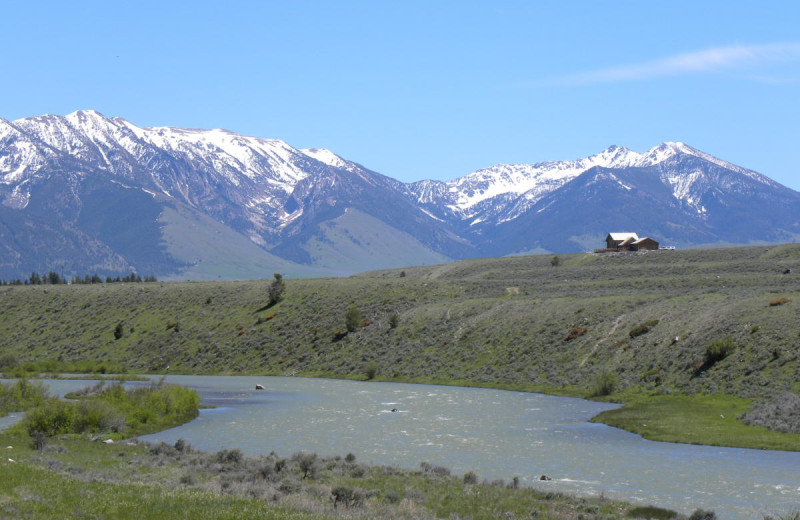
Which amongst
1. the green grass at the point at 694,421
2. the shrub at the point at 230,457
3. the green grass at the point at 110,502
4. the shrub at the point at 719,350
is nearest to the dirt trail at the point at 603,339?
the green grass at the point at 694,421

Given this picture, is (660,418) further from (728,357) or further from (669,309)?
(669,309)

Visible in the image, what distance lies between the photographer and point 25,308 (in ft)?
483

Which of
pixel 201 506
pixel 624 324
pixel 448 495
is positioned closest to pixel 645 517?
pixel 448 495

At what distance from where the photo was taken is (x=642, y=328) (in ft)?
285

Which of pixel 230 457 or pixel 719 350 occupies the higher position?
pixel 719 350

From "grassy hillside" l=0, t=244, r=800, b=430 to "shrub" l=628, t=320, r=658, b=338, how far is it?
0.46ft

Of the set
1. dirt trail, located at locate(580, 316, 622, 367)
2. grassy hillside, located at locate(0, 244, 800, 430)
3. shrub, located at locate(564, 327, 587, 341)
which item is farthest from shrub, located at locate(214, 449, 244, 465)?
shrub, located at locate(564, 327, 587, 341)

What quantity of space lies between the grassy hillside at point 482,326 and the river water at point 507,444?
34.8 feet

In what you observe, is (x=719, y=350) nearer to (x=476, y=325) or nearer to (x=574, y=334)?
(x=574, y=334)

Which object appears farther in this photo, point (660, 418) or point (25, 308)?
point (25, 308)

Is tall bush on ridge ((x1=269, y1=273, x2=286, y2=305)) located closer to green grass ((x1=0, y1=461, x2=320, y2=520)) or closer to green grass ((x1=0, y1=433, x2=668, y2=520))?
green grass ((x1=0, y1=433, x2=668, y2=520))

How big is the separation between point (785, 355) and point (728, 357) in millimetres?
5313

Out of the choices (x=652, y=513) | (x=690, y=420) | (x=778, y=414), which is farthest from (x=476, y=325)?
(x=652, y=513)

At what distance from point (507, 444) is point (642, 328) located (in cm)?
4017
